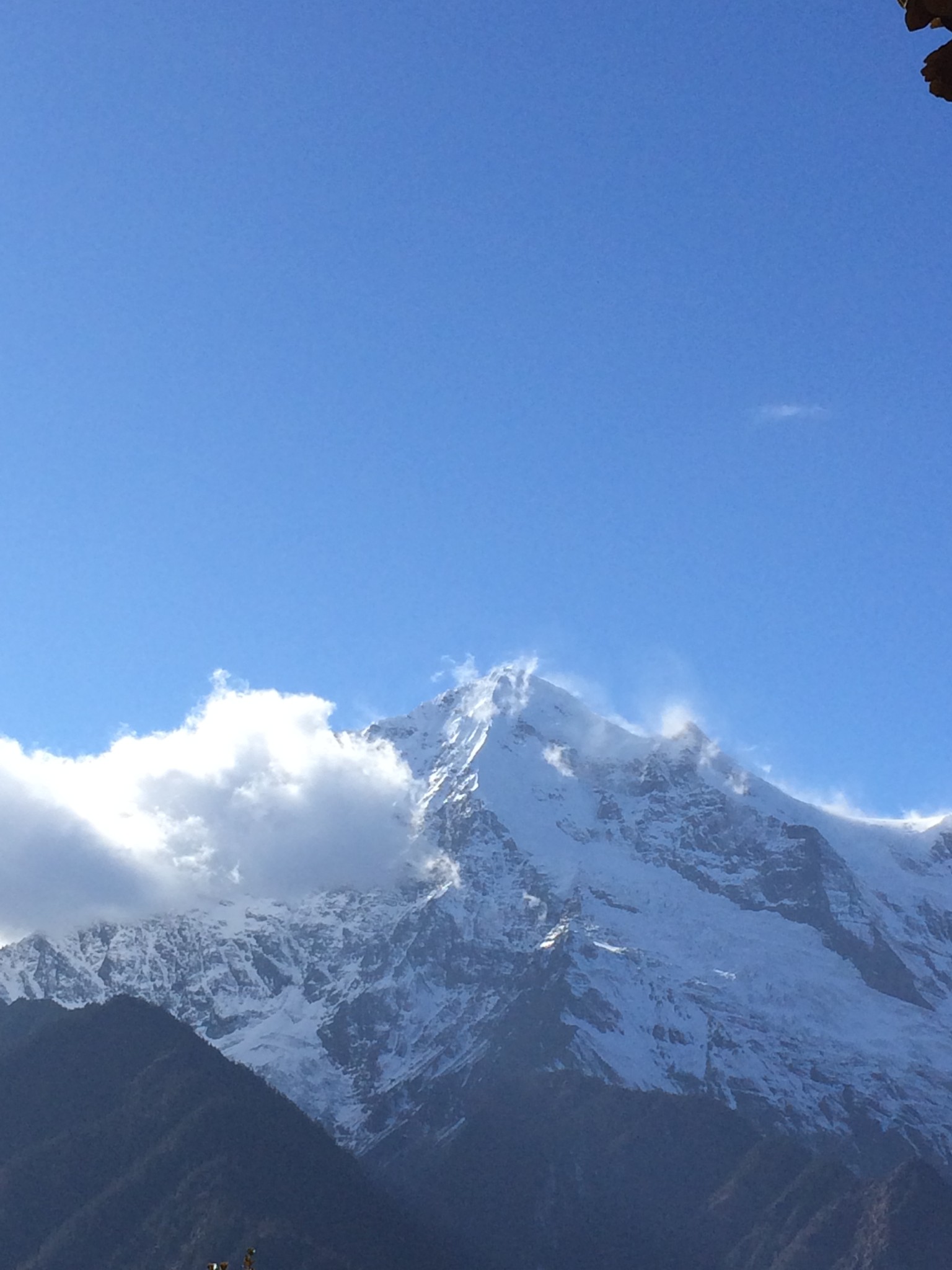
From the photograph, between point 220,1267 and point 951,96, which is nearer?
point 951,96

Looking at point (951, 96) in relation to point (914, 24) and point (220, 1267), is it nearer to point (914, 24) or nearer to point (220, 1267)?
point (914, 24)

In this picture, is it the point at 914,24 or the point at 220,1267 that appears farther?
the point at 220,1267

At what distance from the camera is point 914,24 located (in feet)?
59.5

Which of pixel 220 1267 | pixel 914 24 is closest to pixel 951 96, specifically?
pixel 914 24

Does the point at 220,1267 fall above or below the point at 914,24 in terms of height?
below

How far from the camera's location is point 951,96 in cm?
1825

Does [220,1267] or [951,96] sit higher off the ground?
[951,96]

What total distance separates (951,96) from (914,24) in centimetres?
96

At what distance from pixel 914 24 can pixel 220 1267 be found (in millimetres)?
27396

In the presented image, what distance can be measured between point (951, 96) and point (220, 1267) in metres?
26.9
